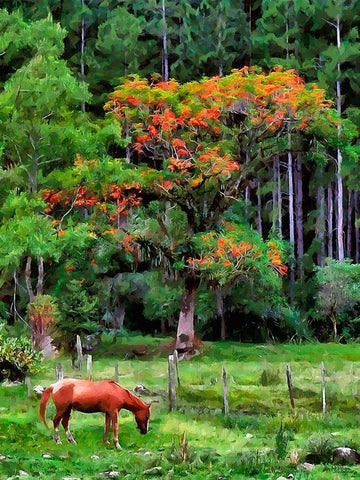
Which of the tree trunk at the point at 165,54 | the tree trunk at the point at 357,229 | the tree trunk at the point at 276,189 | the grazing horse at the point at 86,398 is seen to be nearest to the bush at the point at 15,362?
the grazing horse at the point at 86,398

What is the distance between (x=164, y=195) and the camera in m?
29.7

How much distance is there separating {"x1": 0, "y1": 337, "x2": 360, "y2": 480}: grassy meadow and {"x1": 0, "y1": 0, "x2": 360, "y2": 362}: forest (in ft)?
15.1

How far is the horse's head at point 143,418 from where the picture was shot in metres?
13.8

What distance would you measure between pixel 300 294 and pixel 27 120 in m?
15.9

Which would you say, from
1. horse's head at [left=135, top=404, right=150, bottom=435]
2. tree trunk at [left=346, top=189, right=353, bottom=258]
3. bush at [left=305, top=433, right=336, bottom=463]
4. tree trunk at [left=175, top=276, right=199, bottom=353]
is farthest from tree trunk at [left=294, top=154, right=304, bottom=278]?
bush at [left=305, top=433, right=336, bottom=463]

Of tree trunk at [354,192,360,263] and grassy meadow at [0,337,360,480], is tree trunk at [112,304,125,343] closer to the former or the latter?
grassy meadow at [0,337,360,480]

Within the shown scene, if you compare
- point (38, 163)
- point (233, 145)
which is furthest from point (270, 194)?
point (38, 163)

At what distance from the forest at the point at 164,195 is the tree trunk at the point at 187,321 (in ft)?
0.18

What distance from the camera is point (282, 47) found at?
42.1m

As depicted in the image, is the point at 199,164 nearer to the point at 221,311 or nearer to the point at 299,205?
the point at 221,311

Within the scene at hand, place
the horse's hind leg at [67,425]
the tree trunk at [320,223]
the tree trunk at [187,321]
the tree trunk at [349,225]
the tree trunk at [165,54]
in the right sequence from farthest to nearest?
the tree trunk at [349,225] → the tree trunk at [165,54] → the tree trunk at [320,223] → the tree trunk at [187,321] → the horse's hind leg at [67,425]

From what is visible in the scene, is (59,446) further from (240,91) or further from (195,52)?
(195,52)

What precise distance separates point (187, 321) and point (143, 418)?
16.1 m

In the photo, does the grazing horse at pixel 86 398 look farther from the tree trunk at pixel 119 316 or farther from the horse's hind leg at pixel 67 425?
the tree trunk at pixel 119 316
